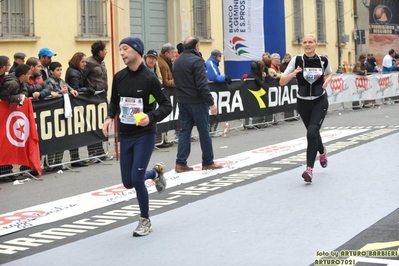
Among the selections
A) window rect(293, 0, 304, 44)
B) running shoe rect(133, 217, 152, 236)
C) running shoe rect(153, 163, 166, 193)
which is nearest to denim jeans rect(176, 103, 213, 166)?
running shoe rect(153, 163, 166, 193)

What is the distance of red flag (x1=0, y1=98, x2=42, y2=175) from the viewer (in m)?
12.0

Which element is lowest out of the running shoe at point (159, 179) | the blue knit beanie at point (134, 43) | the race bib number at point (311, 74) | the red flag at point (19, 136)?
the running shoe at point (159, 179)

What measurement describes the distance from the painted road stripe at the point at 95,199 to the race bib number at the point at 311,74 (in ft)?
6.99

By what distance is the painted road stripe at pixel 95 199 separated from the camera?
30.5 ft

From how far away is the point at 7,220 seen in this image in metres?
9.34

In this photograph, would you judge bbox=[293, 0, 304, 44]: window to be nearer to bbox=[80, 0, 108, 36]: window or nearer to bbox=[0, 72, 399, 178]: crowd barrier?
bbox=[0, 72, 399, 178]: crowd barrier

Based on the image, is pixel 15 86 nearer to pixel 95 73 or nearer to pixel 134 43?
pixel 95 73

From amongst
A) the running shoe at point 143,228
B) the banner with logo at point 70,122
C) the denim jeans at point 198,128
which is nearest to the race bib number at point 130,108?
the running shoe at point 143,228

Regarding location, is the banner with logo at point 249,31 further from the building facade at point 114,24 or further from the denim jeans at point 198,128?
the denim jeans at point 198,128

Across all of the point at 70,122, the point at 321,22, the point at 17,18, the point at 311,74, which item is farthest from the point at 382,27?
the point at 311,74

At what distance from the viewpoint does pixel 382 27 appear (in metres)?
44.8

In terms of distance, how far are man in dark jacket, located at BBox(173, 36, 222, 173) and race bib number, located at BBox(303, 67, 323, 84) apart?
1719 millimetres

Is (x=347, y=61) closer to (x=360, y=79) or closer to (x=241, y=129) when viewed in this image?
(x=360, y=79)

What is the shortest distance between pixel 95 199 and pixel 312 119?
3.00m
